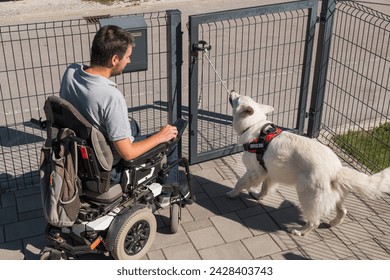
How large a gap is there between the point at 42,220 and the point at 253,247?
2.10m

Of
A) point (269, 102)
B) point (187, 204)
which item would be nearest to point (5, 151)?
point (187, 204)

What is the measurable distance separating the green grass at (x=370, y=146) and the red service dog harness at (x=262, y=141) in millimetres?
1735

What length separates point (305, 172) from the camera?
4891mm

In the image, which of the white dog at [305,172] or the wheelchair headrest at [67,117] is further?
the white dog at [305,172]

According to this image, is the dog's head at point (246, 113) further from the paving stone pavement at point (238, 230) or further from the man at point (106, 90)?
the man at point (106, 90)

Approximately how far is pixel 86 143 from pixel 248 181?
1984 millimetres

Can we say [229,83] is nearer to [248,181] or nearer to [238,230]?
[248,181]

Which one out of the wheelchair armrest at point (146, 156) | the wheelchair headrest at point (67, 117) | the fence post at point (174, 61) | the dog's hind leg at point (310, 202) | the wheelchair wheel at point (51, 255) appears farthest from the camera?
the fence post at point (174, 61)

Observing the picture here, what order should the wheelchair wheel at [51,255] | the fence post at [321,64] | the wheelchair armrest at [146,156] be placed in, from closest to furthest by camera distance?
the wheelchair armrest at [146,156], the wheelchair wheel at [51,255], the fence post at [321,64]

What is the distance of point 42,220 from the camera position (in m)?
→ 5.34

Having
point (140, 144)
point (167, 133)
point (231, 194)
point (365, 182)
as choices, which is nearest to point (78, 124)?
point (140, 144)

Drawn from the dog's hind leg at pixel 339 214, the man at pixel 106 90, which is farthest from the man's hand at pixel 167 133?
the dog's hind leg at pixel 339 214

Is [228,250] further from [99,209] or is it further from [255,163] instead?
[99,209]

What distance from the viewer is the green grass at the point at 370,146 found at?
6.32m
